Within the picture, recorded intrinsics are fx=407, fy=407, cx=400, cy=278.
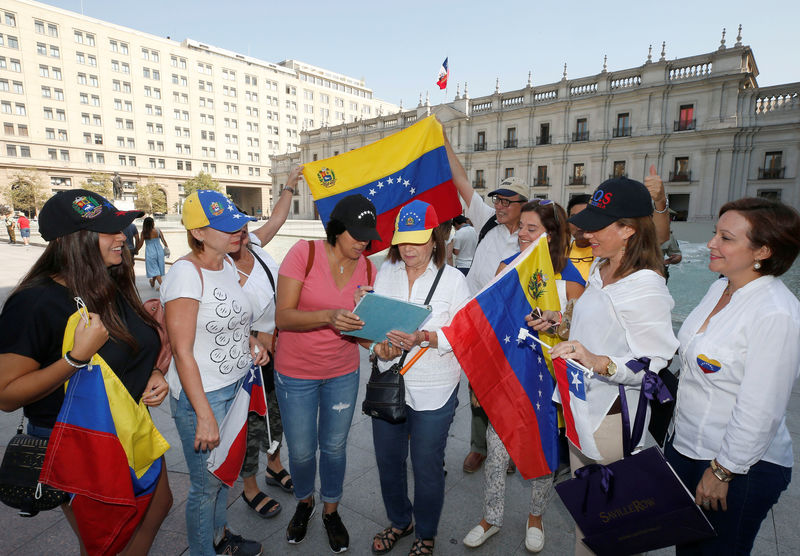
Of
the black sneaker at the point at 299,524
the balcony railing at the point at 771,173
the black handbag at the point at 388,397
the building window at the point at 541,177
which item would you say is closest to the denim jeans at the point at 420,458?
the black handbag at the point at 388,397

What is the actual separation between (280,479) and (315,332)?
1565mm

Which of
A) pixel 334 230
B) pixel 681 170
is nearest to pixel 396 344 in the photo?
pixel 334 230

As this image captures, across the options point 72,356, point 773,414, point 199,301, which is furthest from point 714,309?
point 72,356

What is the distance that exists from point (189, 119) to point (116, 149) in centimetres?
1147

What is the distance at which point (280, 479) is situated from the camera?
334 cm

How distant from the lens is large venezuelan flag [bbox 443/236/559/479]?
2.51m

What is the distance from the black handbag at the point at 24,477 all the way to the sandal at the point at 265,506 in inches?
60.4

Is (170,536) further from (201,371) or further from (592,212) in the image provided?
(592,212)

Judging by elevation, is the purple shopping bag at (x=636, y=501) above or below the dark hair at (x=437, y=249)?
below

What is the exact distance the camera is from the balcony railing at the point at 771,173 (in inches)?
1127

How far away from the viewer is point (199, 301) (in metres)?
2.10

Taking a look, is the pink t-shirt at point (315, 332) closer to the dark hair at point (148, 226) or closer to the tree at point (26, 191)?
the dark hair at point (148, 226)

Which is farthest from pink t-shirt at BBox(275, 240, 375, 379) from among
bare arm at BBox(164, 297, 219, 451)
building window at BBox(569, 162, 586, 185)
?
building window at BBox(569, 162, 586, 185)

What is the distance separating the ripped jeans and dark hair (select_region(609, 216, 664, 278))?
71.3 inches
